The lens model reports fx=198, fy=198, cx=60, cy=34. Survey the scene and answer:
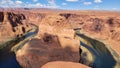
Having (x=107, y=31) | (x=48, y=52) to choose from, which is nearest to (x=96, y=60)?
(x=48, y=52)


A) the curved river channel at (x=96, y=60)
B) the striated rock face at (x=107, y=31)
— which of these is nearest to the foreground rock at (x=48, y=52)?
the curved river channel at (x=96, y=60)

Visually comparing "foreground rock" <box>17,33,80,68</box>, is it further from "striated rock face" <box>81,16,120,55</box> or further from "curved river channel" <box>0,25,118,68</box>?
"striated rock face" <box>81,16,120,55</box>

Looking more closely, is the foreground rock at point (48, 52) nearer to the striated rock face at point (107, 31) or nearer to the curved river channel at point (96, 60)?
the curved river channel at point (96, 60)

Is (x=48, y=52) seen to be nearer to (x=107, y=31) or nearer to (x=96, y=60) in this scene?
(x=96, y=60)

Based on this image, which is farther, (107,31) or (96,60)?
(107,31)

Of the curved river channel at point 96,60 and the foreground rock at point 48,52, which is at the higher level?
the foreground rock at point 48,52

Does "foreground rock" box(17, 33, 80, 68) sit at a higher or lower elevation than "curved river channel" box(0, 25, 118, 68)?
higher

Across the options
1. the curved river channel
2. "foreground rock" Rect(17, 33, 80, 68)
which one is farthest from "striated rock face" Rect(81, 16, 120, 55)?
"foreground rock" Rect(17, 33, 80, 68)

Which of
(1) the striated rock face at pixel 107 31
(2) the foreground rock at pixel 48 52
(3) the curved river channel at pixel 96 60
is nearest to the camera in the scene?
(2) the foreground rock at pixel 48 52
